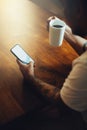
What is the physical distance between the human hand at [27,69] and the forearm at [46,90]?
0.03 m

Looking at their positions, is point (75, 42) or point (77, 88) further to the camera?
point (75, 42)

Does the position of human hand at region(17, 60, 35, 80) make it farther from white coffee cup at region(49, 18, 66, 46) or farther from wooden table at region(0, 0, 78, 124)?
white coffee cup at region(49, 18, 66, 46)

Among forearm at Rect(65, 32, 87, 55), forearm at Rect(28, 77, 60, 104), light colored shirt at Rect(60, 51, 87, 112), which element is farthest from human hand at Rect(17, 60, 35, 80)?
forearm at Rect(65, 32, 87, 55)

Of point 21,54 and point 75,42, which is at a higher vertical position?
point 21,54

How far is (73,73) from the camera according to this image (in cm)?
124

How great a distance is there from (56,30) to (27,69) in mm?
310

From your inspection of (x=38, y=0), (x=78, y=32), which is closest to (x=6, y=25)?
Answer: (x=78, y=32)

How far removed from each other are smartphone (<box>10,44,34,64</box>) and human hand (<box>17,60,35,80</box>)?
0.10 ft

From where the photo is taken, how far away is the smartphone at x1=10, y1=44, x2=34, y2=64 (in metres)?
1.47

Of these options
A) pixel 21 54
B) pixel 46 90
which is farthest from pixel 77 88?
pixel 21 54

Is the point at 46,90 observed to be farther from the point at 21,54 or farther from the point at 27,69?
the point at 21,54

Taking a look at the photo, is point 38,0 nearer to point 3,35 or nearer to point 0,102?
point 3,35

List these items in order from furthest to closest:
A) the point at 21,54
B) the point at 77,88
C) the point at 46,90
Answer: the point at 21,54, the point at 46,90, the point at 77,88

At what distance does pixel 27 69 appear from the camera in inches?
55.0
